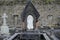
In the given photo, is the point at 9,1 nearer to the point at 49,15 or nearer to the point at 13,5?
the point at 13,5

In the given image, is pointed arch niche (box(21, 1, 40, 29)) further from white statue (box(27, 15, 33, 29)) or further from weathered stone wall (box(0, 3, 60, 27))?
weathered stone wall (box(0, 3, 60, 27))

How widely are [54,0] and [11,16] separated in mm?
5212

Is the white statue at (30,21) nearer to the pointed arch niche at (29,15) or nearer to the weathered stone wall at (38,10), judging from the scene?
the pointed arch niche at (29,15)

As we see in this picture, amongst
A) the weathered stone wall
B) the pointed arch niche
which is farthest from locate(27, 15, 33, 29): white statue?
the weathered stone wall

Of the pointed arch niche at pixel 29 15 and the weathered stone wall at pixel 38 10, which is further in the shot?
the weathered stone wall at pixel 38 10

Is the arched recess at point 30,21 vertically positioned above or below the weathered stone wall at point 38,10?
below

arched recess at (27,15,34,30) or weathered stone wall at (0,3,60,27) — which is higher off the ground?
weathered stone wall at (0,3,60,27)

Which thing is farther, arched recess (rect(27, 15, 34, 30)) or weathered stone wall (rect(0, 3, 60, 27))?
weathered stone wall (rect(0, 3, 60, 27))

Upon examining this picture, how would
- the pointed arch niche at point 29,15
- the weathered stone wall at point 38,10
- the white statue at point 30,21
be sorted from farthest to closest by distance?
1. the weathered stone wall at point 38,10
2. the white statue at point 30,21
3. the pointed arch niche at point 29,15

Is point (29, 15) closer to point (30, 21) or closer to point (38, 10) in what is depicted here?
point (30, 21)

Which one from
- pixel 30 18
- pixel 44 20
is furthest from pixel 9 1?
pixel 30 18

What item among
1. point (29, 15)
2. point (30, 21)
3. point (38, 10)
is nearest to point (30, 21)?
point (30, 21)

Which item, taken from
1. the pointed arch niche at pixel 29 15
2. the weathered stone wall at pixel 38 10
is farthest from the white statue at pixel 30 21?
the weathered stone wall at pixel 38 10

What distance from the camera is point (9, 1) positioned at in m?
26.8
